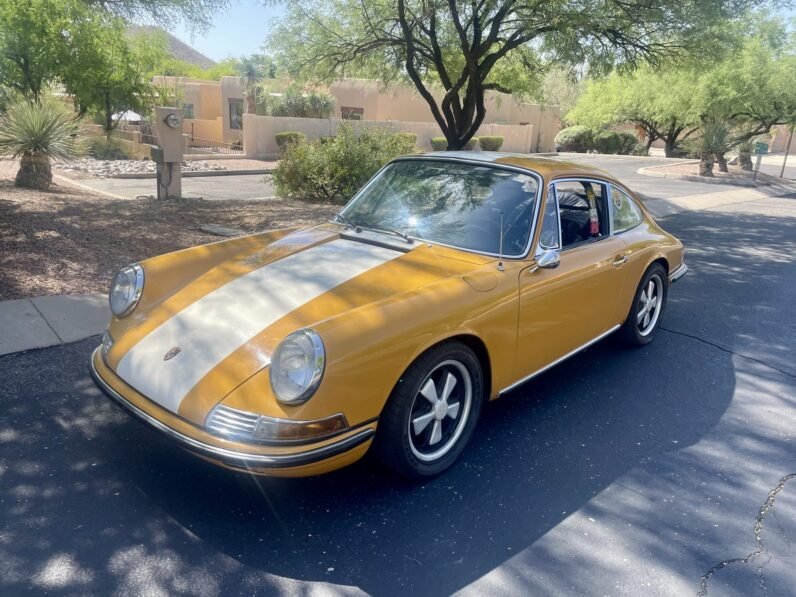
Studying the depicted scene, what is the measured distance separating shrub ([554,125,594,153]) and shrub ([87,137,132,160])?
90.0ft

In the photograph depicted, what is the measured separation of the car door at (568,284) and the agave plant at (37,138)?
9.04 metres

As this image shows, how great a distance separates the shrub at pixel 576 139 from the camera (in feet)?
133

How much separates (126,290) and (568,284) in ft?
8.47

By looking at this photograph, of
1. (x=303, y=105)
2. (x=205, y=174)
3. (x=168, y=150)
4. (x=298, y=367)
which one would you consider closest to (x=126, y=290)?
(x=298, y=367)

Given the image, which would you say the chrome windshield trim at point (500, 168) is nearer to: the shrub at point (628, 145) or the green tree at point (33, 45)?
the green tree at point (33, 45)

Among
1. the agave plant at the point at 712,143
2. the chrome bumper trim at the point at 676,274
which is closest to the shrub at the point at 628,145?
the agave plant at the point at 712,143

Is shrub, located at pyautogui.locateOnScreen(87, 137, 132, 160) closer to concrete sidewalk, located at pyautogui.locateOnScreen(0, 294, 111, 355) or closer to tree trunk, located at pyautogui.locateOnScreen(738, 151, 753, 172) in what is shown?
concrete sidewalk, located at pyautogui.locateOnScreen(0, 294, 111, 355)

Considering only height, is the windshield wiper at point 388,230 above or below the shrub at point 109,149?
below

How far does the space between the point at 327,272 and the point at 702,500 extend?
7.37 feet

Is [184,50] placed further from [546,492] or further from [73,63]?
[546,492]

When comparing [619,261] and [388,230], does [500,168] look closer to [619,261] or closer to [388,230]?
[388,230]

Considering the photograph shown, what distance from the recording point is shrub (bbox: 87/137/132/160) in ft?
78.7

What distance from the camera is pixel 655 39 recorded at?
35.7 ft

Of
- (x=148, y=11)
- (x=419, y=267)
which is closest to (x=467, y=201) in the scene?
(x=419, y=267)
